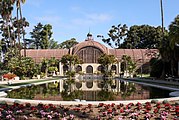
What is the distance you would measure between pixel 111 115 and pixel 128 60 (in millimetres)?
55133

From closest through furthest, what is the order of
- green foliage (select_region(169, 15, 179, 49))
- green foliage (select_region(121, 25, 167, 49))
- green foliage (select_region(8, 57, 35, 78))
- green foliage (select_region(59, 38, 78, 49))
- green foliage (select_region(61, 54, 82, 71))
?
green foliage (select_region(169, 15, 179, 49)) → green foliage (select_region(8, 57, 35, 78)) → green foliage (select_region(61, 54, 82, 71)) → green foliage (select_region(121, 25, 167, 49)) → green foliage (select_region(59, 38, 78, 49))

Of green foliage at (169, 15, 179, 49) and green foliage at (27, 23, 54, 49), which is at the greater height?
green foliage at (27, 23, 54, 49)

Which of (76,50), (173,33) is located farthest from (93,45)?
(173,33)

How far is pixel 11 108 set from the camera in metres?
10.6

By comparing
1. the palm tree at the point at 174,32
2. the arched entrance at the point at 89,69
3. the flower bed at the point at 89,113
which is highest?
the palm tree at the point at 174,32

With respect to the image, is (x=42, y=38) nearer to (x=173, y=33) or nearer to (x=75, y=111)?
(x=173, y=33)

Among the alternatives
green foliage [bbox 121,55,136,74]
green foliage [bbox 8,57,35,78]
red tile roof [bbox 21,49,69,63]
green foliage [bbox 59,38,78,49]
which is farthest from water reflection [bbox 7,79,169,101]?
green foliage [bbox 59,38,78,49]

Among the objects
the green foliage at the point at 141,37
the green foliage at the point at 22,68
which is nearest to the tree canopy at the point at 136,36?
the green foliage at the point at 141,37

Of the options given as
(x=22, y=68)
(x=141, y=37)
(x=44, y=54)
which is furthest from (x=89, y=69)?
(x=22, y=68)

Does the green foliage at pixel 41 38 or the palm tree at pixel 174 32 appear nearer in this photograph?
the palm tree at pixel 174 32

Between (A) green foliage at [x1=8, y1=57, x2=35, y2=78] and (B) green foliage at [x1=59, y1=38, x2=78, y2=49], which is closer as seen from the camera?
(A) green foliage at [x1=8, y1=57, x2=35, y2=78]

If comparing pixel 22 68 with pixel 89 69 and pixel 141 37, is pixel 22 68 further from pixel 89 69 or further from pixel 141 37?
pixel 141 37

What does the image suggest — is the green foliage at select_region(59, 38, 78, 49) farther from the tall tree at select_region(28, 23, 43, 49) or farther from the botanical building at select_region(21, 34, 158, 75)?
the botanical building at select_region(21, 34, 158, 75)

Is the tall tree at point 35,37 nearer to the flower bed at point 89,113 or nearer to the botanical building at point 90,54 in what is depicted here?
the botanical building at point 90,54
